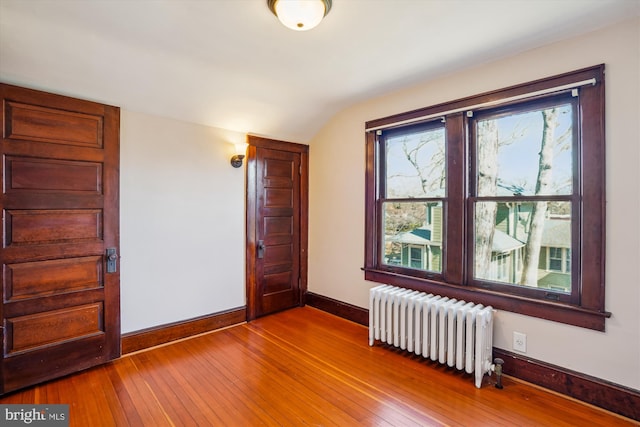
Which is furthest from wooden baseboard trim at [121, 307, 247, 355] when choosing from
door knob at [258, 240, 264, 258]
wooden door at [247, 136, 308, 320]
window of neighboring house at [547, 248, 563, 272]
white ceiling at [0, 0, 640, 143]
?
window of neighboring house at [547, 248, 563, 272]

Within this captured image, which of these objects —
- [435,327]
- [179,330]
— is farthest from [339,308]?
[179,330]

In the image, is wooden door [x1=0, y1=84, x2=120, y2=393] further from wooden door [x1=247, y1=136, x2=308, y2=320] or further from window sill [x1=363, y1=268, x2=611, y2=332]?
window sill [x1=363, y1=268, x2=611, y2=332]

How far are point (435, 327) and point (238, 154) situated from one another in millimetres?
2614

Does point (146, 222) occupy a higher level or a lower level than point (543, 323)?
higher

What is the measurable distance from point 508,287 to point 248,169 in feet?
9.35

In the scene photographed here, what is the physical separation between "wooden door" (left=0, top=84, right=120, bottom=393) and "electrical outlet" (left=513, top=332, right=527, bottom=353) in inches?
130

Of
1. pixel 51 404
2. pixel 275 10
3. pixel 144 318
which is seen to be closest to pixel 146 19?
pixel 275 10

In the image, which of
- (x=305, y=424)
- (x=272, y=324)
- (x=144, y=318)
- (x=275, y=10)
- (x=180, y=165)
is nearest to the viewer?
(x=275, y=10)

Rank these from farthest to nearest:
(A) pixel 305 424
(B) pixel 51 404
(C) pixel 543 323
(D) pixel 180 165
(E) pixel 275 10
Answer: (D) pixel 180 165 → (C) pixel 543 323 → (B) pixel 51 404 → (A) pixel 305 424 → (E) pixel 275 10

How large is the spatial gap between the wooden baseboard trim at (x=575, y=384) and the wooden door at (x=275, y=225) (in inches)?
95.4

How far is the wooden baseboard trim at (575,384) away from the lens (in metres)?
1.89

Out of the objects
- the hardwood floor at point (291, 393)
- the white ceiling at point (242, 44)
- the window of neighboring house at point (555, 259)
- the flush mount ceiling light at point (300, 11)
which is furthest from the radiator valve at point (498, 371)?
the flush mount ceiling light at point (300, 11)

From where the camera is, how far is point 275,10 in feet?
5.75

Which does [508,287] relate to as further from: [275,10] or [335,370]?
[275,10]
